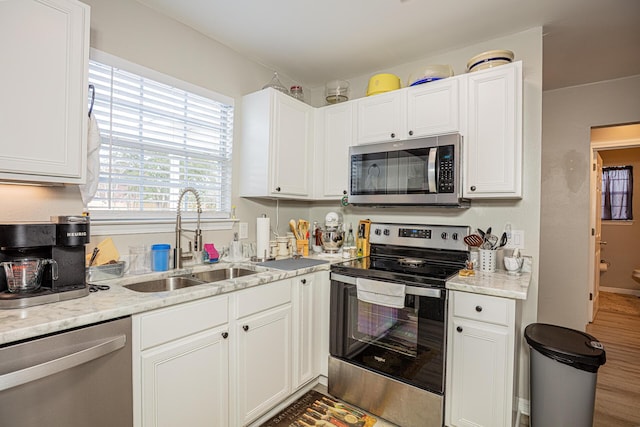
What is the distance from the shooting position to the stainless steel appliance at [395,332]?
184 centimetres

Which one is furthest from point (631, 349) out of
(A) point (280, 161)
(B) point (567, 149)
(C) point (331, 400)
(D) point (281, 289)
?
(A) point (280, 161)

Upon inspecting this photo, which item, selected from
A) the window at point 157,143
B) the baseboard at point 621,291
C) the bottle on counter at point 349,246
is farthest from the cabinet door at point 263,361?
the baseboard at point 621,291

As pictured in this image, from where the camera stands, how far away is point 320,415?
206 centimetres

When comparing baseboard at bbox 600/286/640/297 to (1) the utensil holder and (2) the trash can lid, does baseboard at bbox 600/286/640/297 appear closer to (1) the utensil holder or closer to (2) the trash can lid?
(2) the trash can lid

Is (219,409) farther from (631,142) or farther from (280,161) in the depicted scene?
(631,142)

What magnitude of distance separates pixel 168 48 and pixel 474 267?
8.24ft

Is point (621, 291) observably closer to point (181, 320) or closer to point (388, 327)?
point (388, 327)

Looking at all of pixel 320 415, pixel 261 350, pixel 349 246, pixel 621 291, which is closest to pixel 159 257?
pixel 261 350

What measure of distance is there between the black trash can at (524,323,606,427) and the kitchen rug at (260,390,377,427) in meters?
0.96

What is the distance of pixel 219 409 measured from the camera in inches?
65.9

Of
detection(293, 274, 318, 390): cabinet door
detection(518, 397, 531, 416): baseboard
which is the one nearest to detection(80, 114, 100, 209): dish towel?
detection(293, 274, 318, 390): cabinet door

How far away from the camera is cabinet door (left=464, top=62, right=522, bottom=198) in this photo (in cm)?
201

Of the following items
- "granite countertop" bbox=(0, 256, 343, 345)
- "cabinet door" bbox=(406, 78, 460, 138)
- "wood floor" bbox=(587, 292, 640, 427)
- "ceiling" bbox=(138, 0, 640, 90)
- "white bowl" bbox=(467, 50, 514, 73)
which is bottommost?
"wood floor" bbox=(587, 292, 640, 427)

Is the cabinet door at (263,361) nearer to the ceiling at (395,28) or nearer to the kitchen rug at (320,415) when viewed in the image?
the kitchen rug at (320,415)
